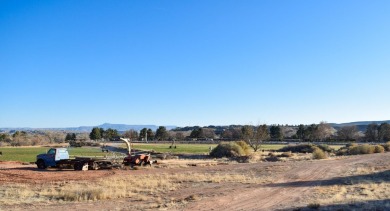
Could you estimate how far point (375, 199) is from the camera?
65.9 ft

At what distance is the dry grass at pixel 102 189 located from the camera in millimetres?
20844

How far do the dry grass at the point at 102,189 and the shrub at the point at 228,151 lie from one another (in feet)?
106

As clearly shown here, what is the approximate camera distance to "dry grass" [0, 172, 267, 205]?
2084cm

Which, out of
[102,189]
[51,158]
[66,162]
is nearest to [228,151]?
[66,162]

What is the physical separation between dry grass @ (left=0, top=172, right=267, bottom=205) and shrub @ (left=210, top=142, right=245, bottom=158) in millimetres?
32181

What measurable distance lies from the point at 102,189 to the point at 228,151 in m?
41.5

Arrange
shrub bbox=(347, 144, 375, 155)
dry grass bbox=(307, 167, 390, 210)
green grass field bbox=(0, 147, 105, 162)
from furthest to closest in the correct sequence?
1. shrub bbox=(347, 144, 375, 155)
2. green grass field bbox=(0, 147, 105, 162)
3. dry grass bbox=(307, 167, 390, 210)

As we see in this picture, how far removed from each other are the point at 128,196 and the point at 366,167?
1023 inches

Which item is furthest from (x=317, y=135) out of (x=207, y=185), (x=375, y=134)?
(x=207, y=185)

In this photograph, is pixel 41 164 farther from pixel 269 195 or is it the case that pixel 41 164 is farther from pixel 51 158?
pixel 269 195

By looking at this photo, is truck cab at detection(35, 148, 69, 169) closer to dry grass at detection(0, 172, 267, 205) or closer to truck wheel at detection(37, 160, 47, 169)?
truck wheel at detection(37, 160, 47, 169)

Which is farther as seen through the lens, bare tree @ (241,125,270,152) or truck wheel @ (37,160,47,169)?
bare tree @ (241,125,270,152)

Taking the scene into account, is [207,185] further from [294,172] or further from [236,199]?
[294,172]

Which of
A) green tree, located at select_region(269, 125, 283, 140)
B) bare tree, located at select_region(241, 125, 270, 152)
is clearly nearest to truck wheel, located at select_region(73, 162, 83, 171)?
bare tree, located at select_region(241, 125, 270, 152)
